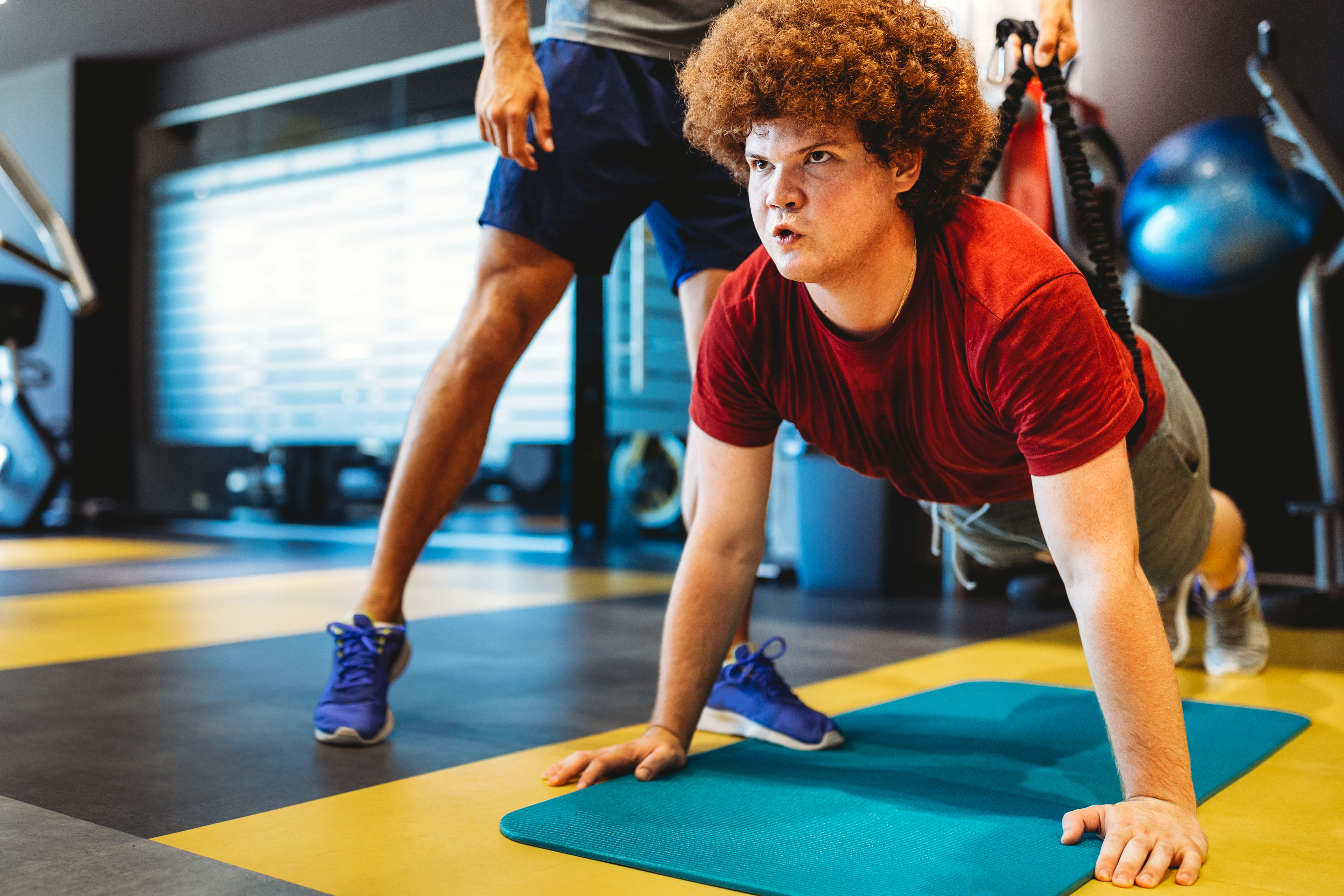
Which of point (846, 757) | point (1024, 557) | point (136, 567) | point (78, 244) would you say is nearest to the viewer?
point (846, 757)

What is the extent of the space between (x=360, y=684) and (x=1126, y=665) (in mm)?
948

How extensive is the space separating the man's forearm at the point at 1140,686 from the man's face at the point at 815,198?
0.38 meters

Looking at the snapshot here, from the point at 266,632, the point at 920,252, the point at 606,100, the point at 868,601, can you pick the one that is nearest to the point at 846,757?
the point at 920,252

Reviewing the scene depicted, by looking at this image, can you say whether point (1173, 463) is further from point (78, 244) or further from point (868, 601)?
point (78, 244)

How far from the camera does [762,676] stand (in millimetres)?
1469

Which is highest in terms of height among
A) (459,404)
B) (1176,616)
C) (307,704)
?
(459,404)

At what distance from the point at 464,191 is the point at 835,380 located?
4.50 metres

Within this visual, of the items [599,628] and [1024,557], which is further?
[599,628]

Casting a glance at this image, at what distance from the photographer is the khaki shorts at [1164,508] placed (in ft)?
4.53

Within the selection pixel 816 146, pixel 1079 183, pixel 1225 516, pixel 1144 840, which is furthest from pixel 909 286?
pixel 1225 516

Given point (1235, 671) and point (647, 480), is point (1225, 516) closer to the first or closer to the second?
point (1235, 671)

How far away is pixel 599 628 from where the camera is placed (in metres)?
2.44

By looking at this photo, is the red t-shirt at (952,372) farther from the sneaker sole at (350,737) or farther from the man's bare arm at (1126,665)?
the sneaker sole at (350,737)

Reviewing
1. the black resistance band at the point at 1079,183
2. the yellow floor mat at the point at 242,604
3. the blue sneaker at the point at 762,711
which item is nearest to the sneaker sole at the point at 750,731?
the blue sneaker at the point at 762,711
